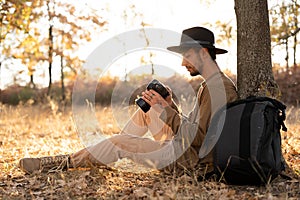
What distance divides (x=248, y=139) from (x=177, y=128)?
1.84 feet

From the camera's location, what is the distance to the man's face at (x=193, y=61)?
3.67m

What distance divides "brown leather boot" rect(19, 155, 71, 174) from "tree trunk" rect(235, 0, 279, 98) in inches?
69.8

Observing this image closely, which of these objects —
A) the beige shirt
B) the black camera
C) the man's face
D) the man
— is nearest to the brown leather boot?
the man

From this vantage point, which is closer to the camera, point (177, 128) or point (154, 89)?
point (177, 128)

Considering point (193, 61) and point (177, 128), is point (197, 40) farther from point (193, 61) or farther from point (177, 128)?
point (177, 128)

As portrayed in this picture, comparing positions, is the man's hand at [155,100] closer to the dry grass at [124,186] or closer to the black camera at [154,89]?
the black camera at [154,89]

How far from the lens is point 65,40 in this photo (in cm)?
1090

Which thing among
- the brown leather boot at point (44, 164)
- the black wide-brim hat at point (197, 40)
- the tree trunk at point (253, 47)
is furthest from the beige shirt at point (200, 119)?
the brown leather boot at point (44, 164)

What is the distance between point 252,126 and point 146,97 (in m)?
0.89

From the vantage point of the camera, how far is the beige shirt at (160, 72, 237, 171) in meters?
3.48

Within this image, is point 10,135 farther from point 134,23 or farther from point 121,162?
point 134,23

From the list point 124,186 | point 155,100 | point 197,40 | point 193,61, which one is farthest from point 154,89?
point 124,186

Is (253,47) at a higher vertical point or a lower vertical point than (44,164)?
higher

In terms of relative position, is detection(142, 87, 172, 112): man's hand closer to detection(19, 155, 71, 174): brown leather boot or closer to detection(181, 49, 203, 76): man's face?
detection(181, 49, 203, 76): man's face
